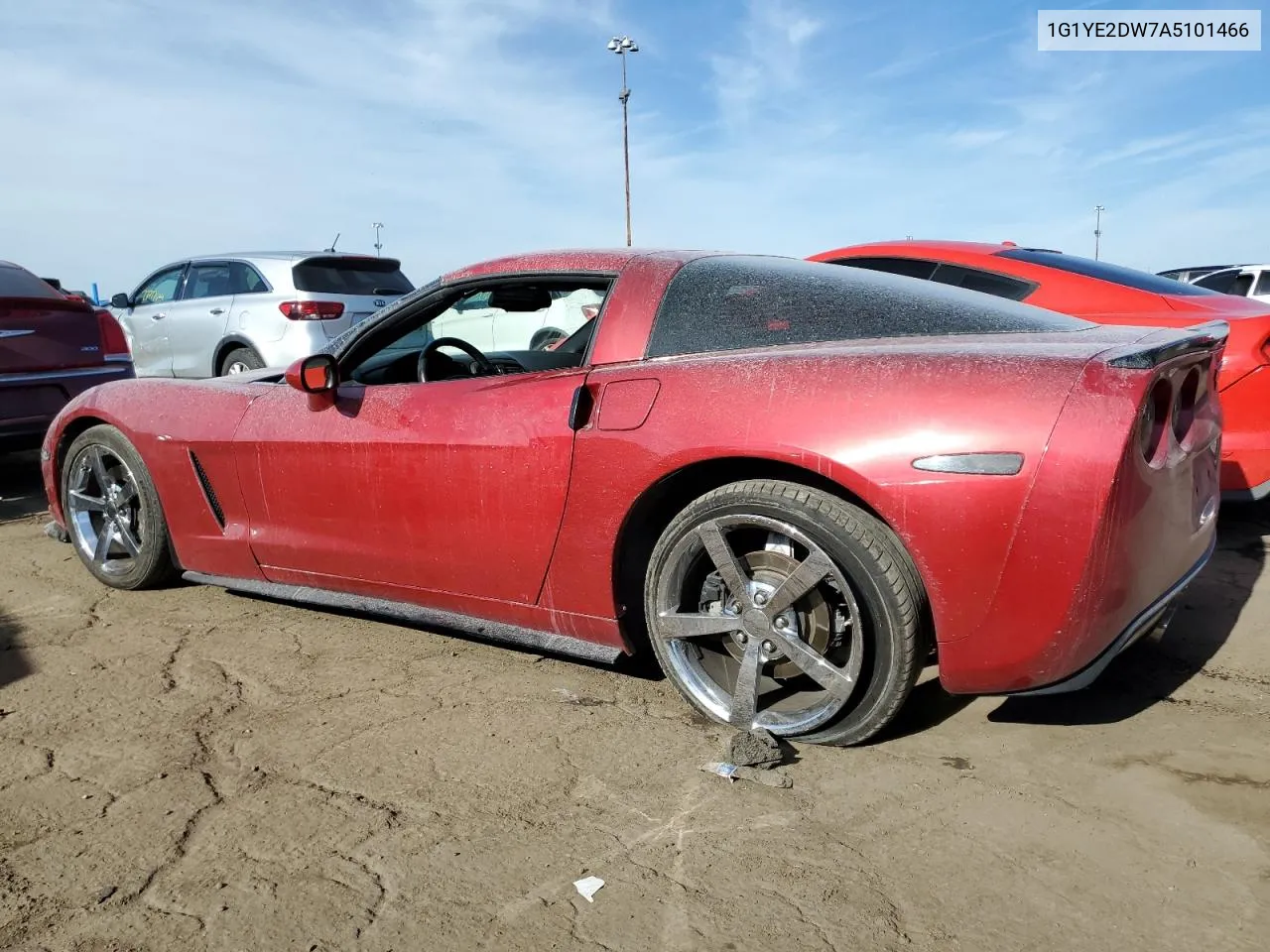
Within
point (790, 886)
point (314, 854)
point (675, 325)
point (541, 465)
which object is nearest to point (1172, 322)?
point (675, 325)

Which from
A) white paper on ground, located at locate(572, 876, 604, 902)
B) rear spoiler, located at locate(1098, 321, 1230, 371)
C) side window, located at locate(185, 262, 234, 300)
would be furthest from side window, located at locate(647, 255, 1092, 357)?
side window, located at locate(185, 262, 234, 300)

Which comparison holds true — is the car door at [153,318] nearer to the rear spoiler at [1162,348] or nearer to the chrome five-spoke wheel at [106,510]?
the chrome five-spoke wheel at [106,510]

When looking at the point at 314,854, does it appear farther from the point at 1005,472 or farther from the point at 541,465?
the point at 1005,472

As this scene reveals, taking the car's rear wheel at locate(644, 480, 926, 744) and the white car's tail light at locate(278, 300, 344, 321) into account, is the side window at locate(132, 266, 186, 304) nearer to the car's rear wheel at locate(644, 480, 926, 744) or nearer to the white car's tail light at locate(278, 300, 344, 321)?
the white car's tail light at locate(278, 300, 344, 321)

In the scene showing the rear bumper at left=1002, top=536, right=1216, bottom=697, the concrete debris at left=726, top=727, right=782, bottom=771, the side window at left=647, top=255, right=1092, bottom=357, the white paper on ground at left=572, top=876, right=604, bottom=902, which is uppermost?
the side window at left=647, top=255, right=1092, bottom=357

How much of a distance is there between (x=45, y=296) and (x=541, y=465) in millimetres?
5155

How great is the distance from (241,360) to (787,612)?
8.36m

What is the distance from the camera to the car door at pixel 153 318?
10.3 m

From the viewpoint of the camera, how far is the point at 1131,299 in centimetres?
453

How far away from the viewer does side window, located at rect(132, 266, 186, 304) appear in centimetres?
1038

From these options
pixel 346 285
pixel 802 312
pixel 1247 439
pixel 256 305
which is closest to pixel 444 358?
pixel 802 312

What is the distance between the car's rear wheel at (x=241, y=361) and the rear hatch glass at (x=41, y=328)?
9.18 feet

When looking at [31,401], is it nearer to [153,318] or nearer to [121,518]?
[121,518]

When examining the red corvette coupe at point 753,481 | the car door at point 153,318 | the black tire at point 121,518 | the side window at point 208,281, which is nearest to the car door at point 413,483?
the red corvette coupe at point 753,481
